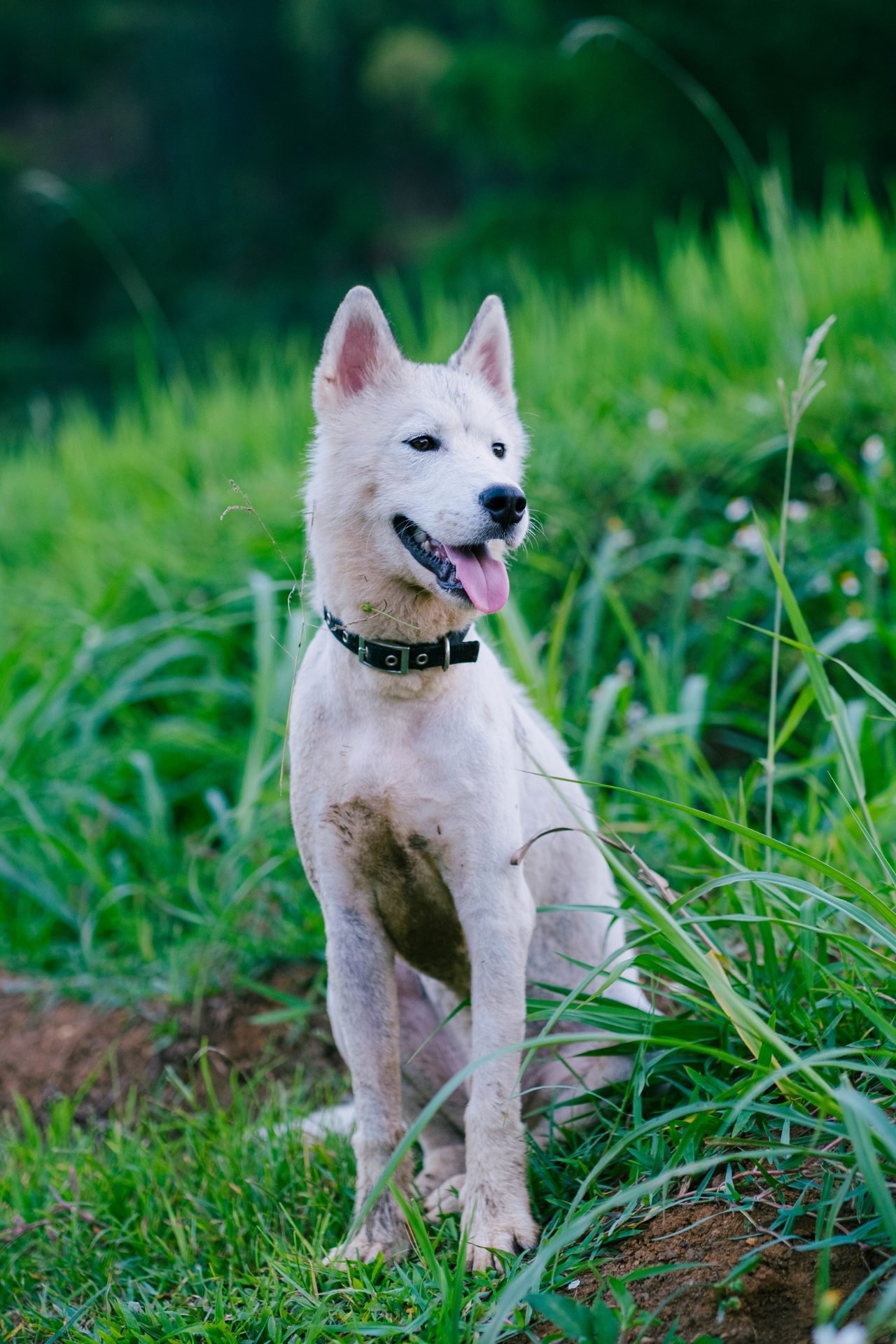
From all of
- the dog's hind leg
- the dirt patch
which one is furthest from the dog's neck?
the dirt patch

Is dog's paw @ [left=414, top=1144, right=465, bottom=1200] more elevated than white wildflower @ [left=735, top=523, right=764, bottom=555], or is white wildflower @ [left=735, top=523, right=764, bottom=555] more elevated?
white wildflower @ [left=735, top=523, right=764, bottom=555]

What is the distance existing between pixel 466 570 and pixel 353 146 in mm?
16930

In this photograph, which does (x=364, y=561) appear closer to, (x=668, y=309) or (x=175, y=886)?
(x=175, y=886)

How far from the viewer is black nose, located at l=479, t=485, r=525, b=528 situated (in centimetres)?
212

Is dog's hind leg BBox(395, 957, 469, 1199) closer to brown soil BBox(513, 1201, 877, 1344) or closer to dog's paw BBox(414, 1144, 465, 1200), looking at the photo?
dog's paw BBox(414, 1144, 465, 1200)

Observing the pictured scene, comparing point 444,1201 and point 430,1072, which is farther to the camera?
point 430,1072

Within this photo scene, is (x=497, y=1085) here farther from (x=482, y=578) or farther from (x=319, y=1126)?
(x=482, y=578)

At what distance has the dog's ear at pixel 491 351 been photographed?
255cm

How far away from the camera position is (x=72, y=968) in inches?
150

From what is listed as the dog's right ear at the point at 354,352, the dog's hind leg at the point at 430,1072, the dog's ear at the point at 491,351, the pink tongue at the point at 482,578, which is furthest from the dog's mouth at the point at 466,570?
the dog's hind leg at the point at 430,1072

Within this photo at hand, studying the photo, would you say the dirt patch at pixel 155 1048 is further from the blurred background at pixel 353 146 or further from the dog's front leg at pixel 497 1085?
the blurred background at pixel 353 146

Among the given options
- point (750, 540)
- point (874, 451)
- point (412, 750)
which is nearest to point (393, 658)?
point (412, 750)

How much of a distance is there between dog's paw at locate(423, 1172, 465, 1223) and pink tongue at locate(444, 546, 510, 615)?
1.10 m

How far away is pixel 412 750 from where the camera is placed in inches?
88.4
